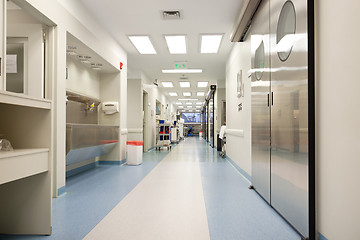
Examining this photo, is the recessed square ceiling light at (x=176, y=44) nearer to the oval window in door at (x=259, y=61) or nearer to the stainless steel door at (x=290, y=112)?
the oval window in door at (x=259, y=61)

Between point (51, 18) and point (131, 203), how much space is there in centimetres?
284

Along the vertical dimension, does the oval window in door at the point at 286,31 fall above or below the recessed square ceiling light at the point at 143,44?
below

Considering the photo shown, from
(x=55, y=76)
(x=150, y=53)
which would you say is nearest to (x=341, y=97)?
(x=55, y=76)

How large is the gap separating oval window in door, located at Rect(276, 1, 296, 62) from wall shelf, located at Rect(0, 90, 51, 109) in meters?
2.44

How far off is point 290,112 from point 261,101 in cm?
109

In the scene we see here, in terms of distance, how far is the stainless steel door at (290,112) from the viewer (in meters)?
2.14

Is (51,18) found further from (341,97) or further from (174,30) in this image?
(341,97)

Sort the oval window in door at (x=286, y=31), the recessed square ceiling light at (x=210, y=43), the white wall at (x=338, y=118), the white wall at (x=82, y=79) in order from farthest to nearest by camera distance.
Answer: the recessed square ceiling light at (x=210, y=43)
the white wall at (x=82, y=79)
the oval window in door at (x=286, y=31)
the white wall at (x=338, y=118)

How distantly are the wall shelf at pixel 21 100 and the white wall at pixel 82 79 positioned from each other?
10.5 feet

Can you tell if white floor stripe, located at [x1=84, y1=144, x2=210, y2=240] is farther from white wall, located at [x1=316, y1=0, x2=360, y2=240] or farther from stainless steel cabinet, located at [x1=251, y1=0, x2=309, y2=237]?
white wall, located at [x1=316, y1=0, x2=360, y2=240]

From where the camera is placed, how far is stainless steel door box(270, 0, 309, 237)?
2143 mm

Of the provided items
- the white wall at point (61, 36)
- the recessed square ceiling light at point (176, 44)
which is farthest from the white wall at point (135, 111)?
the white wall at point (61, 36)

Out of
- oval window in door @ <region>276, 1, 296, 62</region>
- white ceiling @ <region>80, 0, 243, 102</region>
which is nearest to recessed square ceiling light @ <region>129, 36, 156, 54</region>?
white ceiling @ <region>80, 0, 243, 102</region>

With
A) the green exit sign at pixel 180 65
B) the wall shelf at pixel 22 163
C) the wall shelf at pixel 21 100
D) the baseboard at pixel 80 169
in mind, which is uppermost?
the green exit sign at pixel 180 65
